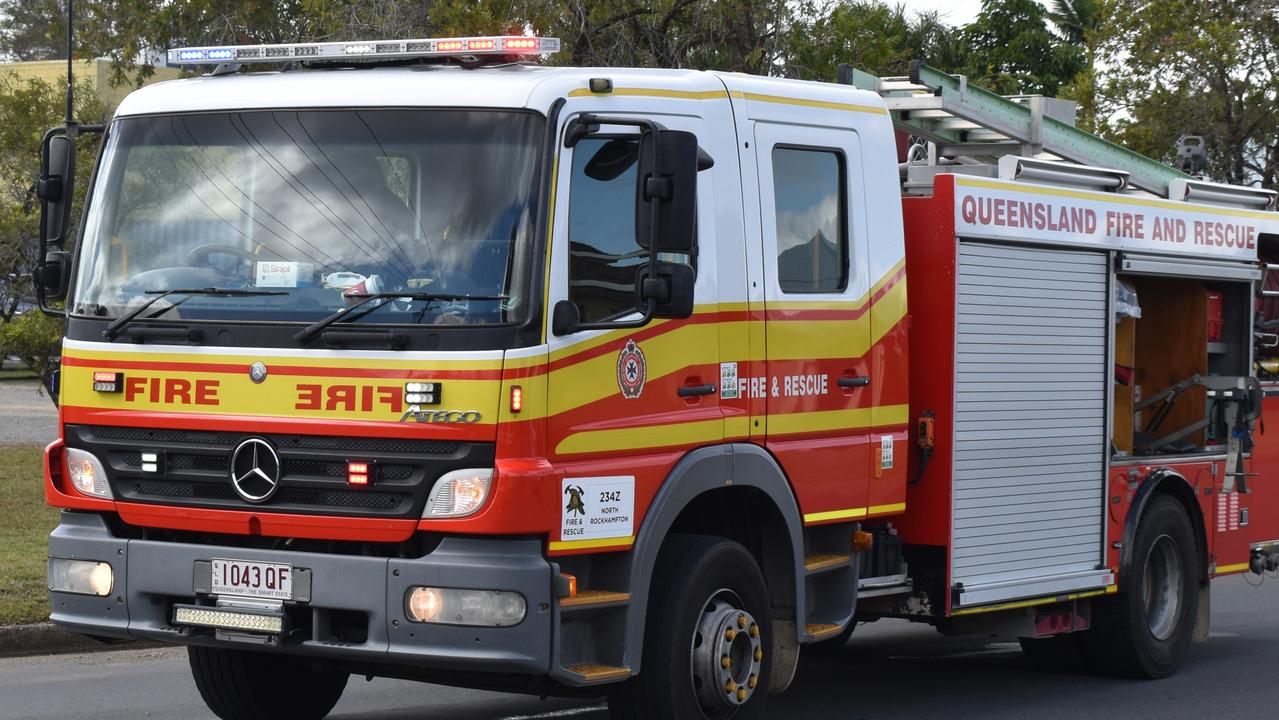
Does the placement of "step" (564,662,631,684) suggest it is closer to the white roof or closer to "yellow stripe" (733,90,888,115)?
the white roof

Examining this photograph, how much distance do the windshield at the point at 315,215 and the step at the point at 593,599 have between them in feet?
3.38

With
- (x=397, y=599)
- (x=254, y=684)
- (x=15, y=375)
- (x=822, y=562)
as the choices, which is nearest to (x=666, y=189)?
(x=397, y=599)

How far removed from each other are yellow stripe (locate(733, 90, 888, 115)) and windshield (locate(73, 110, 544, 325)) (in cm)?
133

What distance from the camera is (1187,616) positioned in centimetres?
1038

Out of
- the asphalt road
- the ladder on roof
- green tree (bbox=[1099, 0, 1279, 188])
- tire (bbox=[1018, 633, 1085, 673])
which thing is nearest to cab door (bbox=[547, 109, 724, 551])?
the ladder on roof

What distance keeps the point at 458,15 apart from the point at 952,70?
683 inches

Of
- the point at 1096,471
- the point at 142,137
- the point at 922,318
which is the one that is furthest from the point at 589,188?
the point at 1096,471

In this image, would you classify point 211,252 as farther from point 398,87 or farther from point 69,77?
point 69,77

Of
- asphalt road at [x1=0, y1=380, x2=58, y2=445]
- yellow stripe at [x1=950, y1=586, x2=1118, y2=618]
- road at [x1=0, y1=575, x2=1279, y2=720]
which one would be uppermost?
Answer: yellow stripe at [x1=950, y1=586, x2=1118, y2=618]

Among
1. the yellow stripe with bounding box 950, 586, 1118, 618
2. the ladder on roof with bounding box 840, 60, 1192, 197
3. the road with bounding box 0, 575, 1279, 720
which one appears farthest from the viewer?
the ladder on roof with bounding box 840, 60, 1192, 197

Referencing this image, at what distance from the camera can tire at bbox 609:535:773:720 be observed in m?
6.76

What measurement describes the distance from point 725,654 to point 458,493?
1481 mm

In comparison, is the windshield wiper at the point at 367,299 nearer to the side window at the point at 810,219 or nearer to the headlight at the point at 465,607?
the headlight at the point at 465,607

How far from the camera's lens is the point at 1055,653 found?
10.3m
